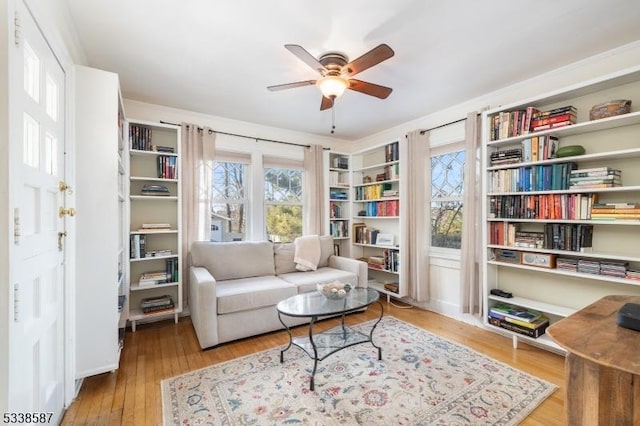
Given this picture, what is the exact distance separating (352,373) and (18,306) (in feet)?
6.38

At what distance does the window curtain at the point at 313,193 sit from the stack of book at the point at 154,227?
1.83 meters

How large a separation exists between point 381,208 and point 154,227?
287 cm

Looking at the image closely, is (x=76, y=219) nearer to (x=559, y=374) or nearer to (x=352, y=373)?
(x=352, y=373)

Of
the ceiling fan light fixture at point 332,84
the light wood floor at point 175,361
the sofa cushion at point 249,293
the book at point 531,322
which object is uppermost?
the ceiling fan light fixture at point 332,84

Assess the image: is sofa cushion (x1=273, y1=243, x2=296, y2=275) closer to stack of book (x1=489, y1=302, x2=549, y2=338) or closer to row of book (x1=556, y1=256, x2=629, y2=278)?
stack of book (x1=489, y1=302, x2=549, y2=338)

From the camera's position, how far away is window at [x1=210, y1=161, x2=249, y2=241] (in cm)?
368

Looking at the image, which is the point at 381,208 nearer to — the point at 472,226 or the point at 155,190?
the point at 472,226

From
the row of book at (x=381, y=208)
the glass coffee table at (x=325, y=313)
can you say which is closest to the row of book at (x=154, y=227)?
the glass coffee table at (x=325, y=313)

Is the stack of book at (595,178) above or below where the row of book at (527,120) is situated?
below

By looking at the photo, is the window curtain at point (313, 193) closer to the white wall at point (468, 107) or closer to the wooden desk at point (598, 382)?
the white wall at point (468, 107)

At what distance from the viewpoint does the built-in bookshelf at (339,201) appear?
4.36 m

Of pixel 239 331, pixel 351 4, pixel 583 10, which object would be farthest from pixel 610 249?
pixel 239 331

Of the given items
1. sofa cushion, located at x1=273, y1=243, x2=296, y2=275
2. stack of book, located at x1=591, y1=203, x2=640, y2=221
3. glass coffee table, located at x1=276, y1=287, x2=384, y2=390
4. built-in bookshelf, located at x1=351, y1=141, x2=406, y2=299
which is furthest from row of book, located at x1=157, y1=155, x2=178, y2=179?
stack of book, located at x1=591, y1=203, x2=640, y2=221

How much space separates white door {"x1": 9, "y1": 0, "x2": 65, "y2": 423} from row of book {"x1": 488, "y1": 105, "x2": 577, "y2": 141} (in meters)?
3.32
